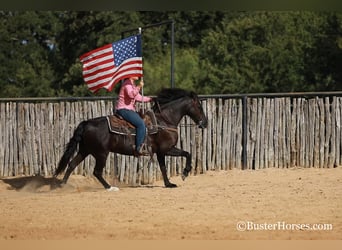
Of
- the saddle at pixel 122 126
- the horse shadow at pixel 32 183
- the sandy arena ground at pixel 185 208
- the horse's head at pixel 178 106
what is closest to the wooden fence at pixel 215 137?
the horse shadow at pixel 32 183

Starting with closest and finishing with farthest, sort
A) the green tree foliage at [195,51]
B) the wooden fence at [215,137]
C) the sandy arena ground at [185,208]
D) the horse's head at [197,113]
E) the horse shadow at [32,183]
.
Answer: the sandy arena ground at [185,208]
the horse's head at [197,113]
the horse shadow at [32,183]
the wooden fence at [215,137]
the green tree foliage at [195,51]

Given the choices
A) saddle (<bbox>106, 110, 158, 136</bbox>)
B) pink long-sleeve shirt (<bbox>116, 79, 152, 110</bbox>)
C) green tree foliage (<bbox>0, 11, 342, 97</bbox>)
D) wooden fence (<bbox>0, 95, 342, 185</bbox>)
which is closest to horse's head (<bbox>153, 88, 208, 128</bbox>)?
saddle (<bbox>106, 110, 158, 136</bbox>)

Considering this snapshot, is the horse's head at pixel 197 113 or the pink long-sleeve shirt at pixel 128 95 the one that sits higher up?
the pink long-sleeve shirt at pixel 128 95

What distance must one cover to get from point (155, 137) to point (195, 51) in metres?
24.8

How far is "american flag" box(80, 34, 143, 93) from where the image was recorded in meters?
13.2

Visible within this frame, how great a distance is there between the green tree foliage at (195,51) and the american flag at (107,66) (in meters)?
14.9

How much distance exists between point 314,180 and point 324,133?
1889mm

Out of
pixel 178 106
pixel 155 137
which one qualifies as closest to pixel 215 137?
pixel 178 106

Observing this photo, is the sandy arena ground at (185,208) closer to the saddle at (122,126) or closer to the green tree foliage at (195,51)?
the saddle at (122,126)

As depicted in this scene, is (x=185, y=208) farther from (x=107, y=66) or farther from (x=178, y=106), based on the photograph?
(x=107, y=66)

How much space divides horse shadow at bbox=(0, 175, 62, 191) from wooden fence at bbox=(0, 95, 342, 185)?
A: 0.85ft

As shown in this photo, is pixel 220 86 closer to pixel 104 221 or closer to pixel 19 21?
pixel 19 21

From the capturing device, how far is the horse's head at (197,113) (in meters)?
13.3

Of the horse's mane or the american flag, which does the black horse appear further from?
the american flag
